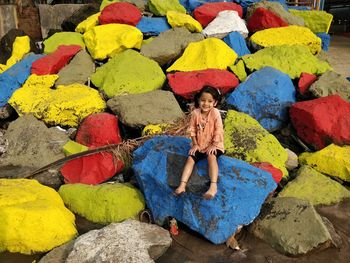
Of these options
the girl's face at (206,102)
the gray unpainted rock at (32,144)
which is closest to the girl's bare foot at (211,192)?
the girl's face at (206,102)

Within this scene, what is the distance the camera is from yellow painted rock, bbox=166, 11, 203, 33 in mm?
5902

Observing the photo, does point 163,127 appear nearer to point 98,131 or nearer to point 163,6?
point 98,131

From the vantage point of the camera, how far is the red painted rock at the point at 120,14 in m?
5.94

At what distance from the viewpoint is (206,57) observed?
5.05 meters

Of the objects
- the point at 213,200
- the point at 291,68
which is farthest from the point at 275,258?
the point at 291,68

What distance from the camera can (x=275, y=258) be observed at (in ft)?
8.90

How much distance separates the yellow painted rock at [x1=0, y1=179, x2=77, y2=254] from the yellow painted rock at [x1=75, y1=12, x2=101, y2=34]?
381 cm

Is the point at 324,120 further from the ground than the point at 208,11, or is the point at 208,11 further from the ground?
the point at 208,11

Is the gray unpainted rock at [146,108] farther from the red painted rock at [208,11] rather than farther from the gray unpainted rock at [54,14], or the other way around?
the gray unpainted rock at [54,14]

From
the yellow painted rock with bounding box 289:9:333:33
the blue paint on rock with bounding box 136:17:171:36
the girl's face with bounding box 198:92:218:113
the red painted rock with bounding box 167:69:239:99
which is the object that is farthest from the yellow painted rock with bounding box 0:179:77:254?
the yellow painted rock with bounding box 289:9:333:33

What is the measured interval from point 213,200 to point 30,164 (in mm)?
2083

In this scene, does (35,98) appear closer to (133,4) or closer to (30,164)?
(30,164)

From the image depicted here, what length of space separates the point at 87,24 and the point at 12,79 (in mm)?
1528

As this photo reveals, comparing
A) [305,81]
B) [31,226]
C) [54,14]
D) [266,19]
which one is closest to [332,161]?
[305,81]
